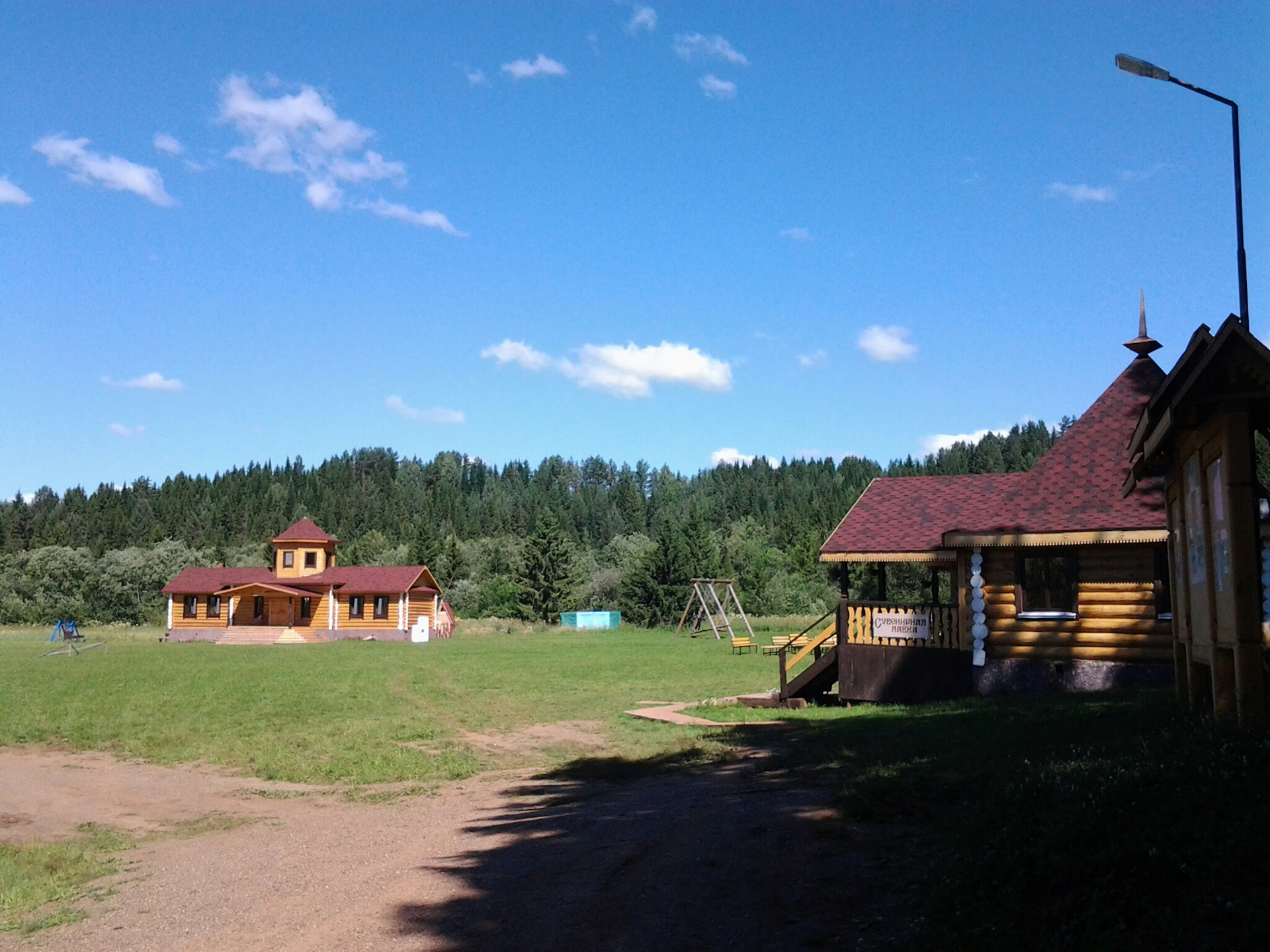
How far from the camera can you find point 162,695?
24719mm

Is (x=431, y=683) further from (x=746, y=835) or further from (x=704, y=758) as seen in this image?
(x=746, y=835)

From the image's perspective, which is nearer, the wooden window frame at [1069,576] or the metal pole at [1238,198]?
the metal pole at [1238,198]

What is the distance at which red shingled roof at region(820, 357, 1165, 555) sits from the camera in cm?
1861

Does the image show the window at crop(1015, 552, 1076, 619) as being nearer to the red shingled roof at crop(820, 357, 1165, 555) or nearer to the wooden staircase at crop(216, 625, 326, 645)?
the red shingled roof at crop(820, 357, 1165, 555)

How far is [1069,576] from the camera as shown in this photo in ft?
62.8

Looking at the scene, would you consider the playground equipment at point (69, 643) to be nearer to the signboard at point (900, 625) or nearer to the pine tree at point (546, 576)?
the pine tree at point (546, 576)

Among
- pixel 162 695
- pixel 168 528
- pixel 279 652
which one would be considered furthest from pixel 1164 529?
pixel 168 528

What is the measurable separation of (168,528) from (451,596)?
6337 centimetres

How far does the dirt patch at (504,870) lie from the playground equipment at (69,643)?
29.3 metres

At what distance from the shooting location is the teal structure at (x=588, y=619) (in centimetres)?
6969

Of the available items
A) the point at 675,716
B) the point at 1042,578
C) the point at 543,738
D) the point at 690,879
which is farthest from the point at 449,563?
Answer: the point at 690,879

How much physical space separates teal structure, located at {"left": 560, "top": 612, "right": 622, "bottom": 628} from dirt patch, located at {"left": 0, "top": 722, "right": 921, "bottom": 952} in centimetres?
5463

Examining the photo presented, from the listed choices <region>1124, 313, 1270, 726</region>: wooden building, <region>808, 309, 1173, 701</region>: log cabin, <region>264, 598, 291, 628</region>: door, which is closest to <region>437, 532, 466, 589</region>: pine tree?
<region>264, 598, 291, 628</region>: door

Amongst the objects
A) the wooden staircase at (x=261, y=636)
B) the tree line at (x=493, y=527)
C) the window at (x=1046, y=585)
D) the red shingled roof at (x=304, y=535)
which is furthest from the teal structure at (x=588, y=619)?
the window at (x=1046, y=585)
